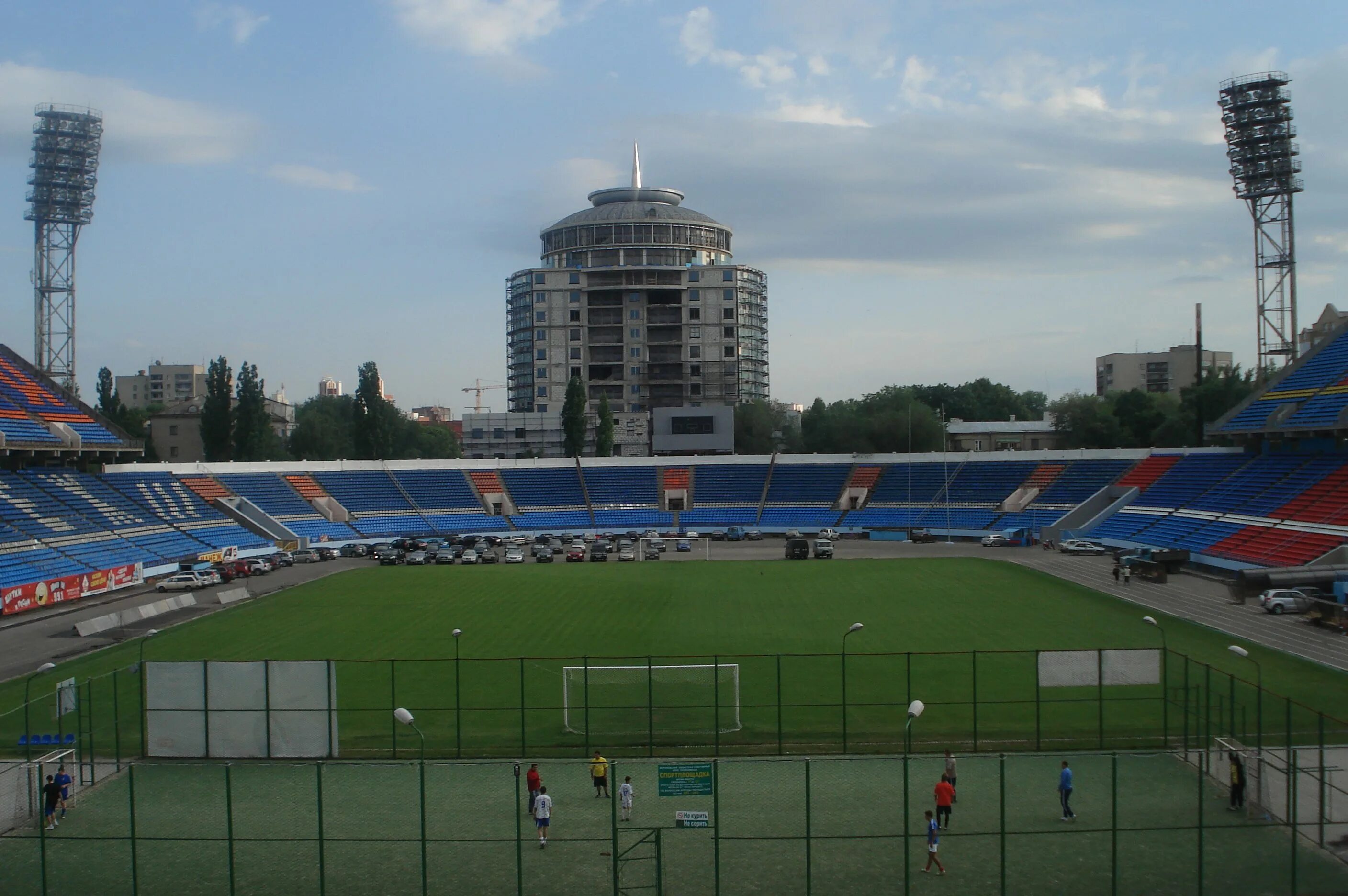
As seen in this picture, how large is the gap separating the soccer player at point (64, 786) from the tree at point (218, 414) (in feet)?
235

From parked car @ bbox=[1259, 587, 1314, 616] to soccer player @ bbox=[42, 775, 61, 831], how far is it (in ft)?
134

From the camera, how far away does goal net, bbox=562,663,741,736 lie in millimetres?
24031

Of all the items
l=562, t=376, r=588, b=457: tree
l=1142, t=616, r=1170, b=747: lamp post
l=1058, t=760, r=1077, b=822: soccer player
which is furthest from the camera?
l=562, t=376, r=588, b=457: tree

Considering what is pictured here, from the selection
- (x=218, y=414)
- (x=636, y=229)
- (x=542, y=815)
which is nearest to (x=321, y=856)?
(x=542, y=815)

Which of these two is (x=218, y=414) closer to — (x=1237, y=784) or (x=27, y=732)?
(x=27, y=732)

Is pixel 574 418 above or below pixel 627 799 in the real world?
above

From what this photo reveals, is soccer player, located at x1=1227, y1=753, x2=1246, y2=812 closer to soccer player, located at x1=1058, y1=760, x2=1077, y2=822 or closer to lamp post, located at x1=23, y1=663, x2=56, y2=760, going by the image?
soccer player, located at x1=1058, y1=760, x2=1077, y2=822

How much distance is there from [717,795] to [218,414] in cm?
7983

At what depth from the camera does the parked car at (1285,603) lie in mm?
40250

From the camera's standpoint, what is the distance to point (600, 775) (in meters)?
20.1

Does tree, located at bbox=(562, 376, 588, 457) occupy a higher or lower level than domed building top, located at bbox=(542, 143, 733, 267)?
lower

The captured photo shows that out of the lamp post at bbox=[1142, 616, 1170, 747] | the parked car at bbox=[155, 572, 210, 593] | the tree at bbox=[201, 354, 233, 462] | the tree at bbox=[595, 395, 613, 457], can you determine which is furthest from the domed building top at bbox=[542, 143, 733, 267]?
the lamp post at bbox=[1142, 616, 1170, 747]

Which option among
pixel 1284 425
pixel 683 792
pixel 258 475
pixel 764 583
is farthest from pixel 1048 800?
pixel 258 475

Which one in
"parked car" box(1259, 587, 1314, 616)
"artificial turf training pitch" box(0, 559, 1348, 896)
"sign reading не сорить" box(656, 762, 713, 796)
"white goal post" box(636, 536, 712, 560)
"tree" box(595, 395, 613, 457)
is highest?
"tree" box(595, 395, 613, 457)
